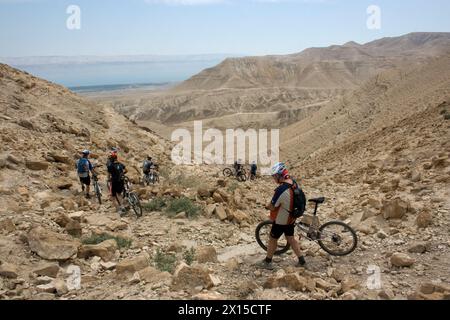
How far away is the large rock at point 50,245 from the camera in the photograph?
668 cm

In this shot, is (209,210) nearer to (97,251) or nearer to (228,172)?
(97,251)

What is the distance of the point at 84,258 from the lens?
7.04 metres

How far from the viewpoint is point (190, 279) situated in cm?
554

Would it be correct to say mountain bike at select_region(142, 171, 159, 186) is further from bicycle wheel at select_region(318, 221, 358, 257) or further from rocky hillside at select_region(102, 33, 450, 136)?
rocky hillside at select_region(102, 33, 450, 136)

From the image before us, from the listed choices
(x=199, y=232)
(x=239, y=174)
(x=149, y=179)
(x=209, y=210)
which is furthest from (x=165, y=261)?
(x=239, y=174)

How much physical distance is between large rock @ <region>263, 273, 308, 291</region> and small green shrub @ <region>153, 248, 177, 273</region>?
167 cm

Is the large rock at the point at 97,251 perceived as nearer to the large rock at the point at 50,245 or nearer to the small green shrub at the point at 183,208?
the large rock at the point at 50,245

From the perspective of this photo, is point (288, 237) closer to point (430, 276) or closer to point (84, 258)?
point (430, 276)

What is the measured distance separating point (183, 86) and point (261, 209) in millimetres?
A: 140935

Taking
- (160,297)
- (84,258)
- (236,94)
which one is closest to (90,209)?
(84,258)

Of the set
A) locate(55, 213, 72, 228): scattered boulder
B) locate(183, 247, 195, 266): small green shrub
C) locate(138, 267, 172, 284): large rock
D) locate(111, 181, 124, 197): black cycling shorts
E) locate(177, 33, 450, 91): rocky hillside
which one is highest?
locate(177, 33, 450, 91): rocky hillside

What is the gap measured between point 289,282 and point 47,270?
3743 millimetres

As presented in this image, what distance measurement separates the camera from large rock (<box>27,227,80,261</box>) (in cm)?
668

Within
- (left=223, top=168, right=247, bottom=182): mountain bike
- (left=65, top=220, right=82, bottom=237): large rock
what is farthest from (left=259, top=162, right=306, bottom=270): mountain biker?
→ (left=223, top=168, right=247, bottom=182): mountain bike
